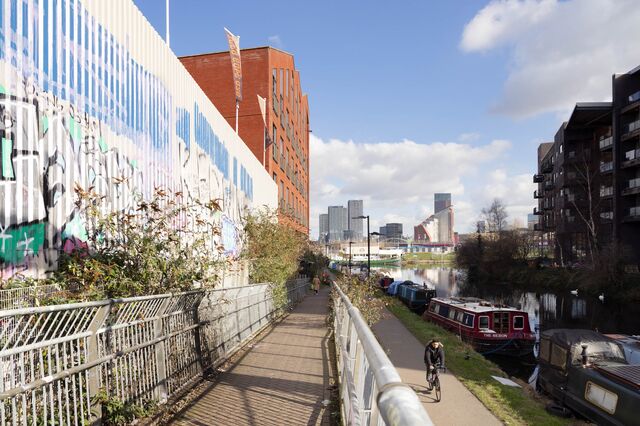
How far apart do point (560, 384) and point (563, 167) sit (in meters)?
62.9

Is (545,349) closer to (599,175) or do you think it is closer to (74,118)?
(74,118)

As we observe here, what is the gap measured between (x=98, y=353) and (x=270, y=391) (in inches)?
133

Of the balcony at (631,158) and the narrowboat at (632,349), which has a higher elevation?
the balcony at (631,158)

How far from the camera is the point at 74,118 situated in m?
8.34

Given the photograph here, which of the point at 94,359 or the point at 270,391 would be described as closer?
the point at 94,359

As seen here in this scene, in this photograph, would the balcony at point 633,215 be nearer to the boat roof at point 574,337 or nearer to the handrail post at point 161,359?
the boat roof at point 574,337

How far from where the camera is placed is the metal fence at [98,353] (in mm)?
3852

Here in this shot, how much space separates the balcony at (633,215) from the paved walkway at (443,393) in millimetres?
44357

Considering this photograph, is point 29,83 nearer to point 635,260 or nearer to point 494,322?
point 494,322

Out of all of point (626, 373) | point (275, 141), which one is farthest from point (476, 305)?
point (275, 141)

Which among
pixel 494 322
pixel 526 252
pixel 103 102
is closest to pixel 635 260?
pixel 526 252

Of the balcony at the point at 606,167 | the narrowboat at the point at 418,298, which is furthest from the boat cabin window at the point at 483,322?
the balcony at the point at 606,167

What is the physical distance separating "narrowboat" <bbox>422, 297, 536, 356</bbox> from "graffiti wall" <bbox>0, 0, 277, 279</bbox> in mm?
15695

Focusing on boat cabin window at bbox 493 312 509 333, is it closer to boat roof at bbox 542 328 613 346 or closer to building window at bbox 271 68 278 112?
boat roof at bbox 542 328 613 346
